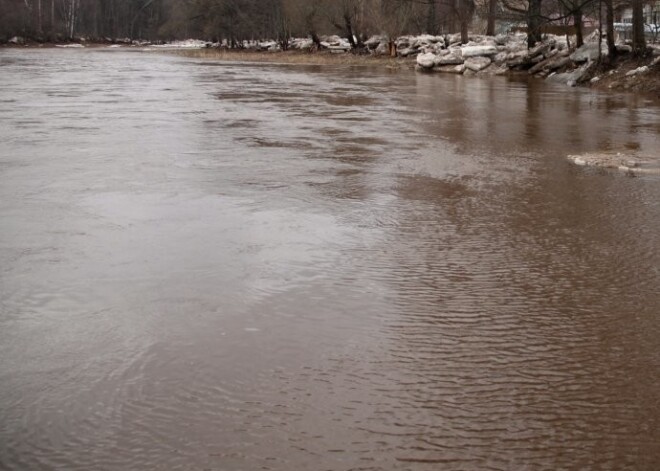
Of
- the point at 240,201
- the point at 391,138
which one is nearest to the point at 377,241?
the point at 240,201

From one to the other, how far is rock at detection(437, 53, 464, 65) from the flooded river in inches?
964

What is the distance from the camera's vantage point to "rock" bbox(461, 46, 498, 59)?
32656 millimetres

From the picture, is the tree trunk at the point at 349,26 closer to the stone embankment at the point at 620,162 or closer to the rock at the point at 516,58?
the rock at the point at 516,58

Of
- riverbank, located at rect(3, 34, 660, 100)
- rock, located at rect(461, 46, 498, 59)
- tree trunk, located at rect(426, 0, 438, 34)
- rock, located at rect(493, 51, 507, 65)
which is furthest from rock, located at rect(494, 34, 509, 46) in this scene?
tree trunk, located at rect(426, 0, 438, 34)

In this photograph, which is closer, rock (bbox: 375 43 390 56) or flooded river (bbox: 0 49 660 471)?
flooded river (bbox: 0 49 660 471)

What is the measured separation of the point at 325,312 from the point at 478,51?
30.6m

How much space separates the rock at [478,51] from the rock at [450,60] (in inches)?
12.1

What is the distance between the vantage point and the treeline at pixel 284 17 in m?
32.5

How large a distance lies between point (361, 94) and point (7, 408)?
17415 mm

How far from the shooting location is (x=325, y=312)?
411 cm

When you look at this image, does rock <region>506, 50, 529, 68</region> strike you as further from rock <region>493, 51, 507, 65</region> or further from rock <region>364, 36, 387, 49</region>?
rock <region>364, 36, 387, 49</region>

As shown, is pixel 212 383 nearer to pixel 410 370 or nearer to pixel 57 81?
pixel 410 370

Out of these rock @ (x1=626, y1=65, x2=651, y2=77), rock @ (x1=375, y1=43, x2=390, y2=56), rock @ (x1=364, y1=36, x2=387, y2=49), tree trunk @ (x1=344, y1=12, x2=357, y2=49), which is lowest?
rock @ (x1=626, y1=65, x2=651, y2=77)

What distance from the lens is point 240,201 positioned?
6.64 meters
